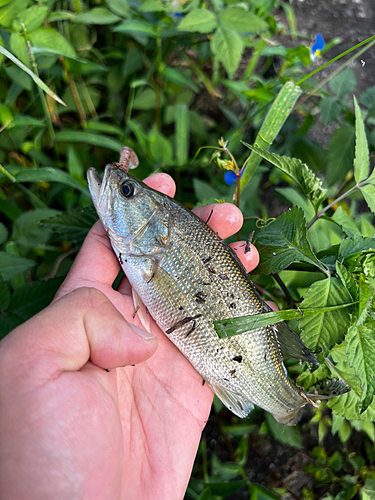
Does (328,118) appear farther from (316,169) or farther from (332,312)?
(332,312)

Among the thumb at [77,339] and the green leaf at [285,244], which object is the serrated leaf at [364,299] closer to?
the green leaf at [285,244]

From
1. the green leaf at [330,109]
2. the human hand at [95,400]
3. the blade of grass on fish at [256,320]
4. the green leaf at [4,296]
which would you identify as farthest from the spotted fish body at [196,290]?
the green leaf at [330,109]

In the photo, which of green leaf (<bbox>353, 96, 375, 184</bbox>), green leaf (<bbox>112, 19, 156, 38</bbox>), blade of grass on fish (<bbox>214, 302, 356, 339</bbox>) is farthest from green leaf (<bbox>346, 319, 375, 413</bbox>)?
green leaf (<bbox>112, 19, 156, 38</bbox>)

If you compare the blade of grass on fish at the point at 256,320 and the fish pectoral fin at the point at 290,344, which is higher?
the blade of grass on fish at the point at 256,320

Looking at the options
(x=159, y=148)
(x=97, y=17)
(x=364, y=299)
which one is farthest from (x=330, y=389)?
(x=97, y=17)

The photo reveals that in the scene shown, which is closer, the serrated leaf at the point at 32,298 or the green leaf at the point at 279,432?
the serrated leaf at the point at 32,298

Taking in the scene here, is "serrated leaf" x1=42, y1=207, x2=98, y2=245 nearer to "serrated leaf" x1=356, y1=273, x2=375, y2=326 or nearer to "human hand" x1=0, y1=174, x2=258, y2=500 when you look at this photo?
"human hand" x1=0, y1=174, x2=258, y2=500

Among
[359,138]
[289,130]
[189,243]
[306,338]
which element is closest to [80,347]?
[189,243]
